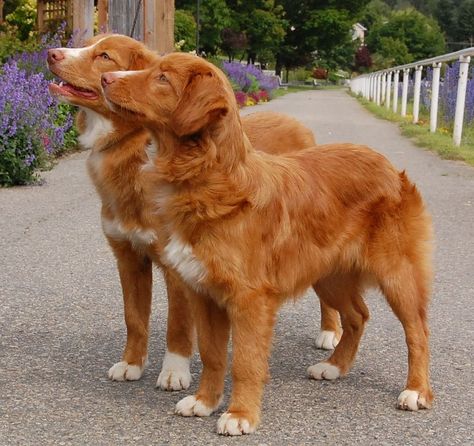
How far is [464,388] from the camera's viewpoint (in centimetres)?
437

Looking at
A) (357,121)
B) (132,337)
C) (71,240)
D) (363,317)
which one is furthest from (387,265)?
(357,121)

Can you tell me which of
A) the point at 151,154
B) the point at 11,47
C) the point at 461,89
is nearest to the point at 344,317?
the point at 151,154

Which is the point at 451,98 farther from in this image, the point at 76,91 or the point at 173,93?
the point at 173,93

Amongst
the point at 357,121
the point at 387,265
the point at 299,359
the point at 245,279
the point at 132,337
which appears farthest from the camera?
the point at 357,121

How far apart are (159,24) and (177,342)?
14507 mm

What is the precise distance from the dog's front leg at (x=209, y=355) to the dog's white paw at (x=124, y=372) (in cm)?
52

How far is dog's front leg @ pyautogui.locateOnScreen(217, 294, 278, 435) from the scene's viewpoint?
12.0 ft

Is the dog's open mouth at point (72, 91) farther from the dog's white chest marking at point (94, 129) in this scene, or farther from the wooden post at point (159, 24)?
the wooden post at point (159, 24)

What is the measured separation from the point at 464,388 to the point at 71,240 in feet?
14.7

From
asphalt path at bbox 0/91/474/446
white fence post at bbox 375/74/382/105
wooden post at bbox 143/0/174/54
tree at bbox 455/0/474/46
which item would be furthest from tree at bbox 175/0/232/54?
tree at bbox 455/0/474/46

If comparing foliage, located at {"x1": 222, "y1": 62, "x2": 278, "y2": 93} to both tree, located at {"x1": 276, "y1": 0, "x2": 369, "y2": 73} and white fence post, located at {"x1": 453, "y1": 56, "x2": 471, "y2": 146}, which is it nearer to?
white fence post, located at {"x1": 453, "y1": 56, "x2": 471, "y2": 146}

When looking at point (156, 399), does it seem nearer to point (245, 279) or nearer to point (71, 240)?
point (245, 279)

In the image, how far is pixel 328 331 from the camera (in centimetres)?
511

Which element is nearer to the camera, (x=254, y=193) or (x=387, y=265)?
(x=254, y=193)
